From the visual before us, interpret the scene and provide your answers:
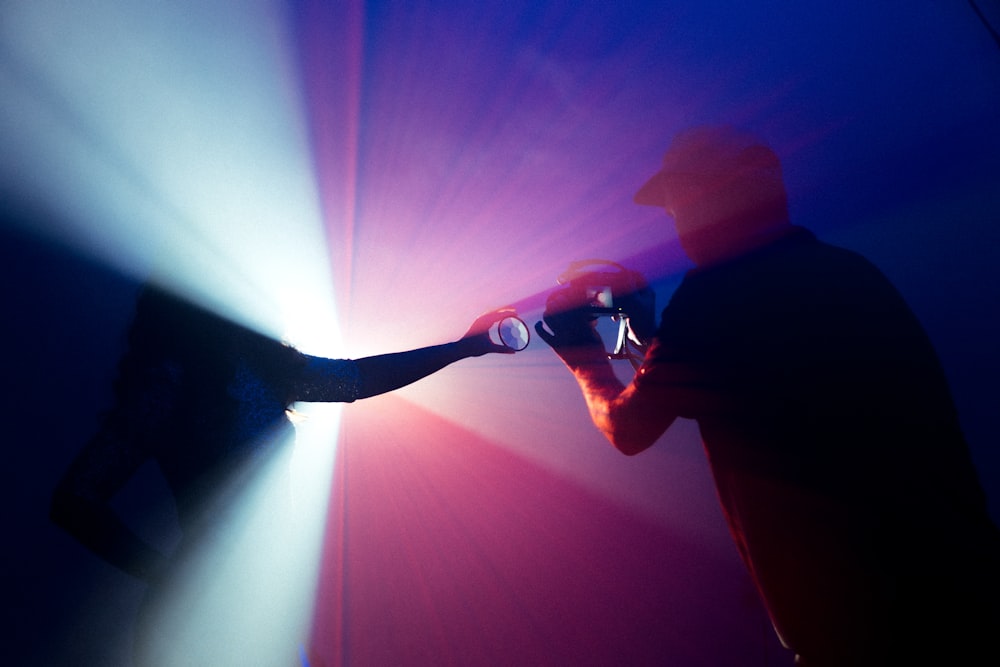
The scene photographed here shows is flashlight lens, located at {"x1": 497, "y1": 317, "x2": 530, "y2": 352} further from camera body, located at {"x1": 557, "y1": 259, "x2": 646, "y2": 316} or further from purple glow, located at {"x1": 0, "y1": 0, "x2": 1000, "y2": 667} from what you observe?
purple glow, located at {"x1": 0, "y1": 0, "x2": 1000, "y2": 667}

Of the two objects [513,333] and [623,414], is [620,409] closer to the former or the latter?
[623,414]

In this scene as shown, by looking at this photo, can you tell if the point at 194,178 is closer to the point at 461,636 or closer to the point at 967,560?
the point at 967,560

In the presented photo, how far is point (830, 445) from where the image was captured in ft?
1.75

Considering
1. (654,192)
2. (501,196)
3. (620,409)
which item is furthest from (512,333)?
(501,196)

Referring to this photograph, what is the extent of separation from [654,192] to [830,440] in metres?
0.70

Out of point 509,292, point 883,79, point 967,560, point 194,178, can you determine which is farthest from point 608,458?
point 194,178

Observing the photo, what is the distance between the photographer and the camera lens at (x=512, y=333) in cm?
102

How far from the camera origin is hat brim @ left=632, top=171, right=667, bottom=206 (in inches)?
32.7

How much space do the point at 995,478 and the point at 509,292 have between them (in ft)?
7.49

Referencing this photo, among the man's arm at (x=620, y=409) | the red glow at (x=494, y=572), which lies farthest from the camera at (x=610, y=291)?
the red glow at (x=494, y=572)

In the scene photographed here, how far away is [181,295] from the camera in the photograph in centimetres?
77

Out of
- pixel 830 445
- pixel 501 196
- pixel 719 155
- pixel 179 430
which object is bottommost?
pixel 830 445

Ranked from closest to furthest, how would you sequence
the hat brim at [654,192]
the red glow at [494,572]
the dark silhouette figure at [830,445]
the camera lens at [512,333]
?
the dark silhouette figure at [830,445] → the hat brim at [654,192] → the camera lens at [512,333] → the red glow at [494,572]

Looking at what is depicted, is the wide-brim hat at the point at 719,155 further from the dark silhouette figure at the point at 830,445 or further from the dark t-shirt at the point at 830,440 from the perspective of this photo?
the dark t-shirt at the point at 830,440
